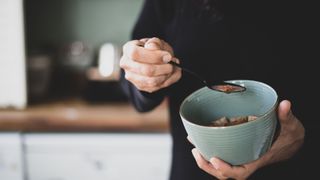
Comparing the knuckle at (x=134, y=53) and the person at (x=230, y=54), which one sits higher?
the knuckle at (x=134, y=53)

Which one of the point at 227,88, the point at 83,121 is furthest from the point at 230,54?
the point at 83,121

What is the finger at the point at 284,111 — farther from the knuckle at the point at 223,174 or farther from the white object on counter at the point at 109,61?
the white object on counter at the point at 109,61

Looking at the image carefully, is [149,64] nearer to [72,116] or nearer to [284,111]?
[284,111]

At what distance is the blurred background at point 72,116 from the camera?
1.38m

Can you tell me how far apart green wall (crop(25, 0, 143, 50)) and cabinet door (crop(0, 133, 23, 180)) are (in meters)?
0.61

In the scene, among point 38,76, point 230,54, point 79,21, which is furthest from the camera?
point 79,21

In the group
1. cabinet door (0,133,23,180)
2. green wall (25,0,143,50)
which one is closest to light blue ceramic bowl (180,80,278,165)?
cabinet door (0,133,23,180)

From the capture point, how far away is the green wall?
6.09ft

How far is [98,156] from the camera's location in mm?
1405

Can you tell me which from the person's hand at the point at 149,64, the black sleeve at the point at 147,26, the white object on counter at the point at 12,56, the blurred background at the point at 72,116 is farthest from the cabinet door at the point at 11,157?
the person's hand at the point at 149,64

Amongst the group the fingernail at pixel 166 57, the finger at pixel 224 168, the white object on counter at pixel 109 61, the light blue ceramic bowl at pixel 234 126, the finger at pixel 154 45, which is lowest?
A: the white object on counter at pixel 109 61

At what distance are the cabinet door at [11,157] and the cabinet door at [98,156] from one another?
0.03 m

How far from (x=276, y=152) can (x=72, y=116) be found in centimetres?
86

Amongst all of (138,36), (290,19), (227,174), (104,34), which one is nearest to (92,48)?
(104,34)
